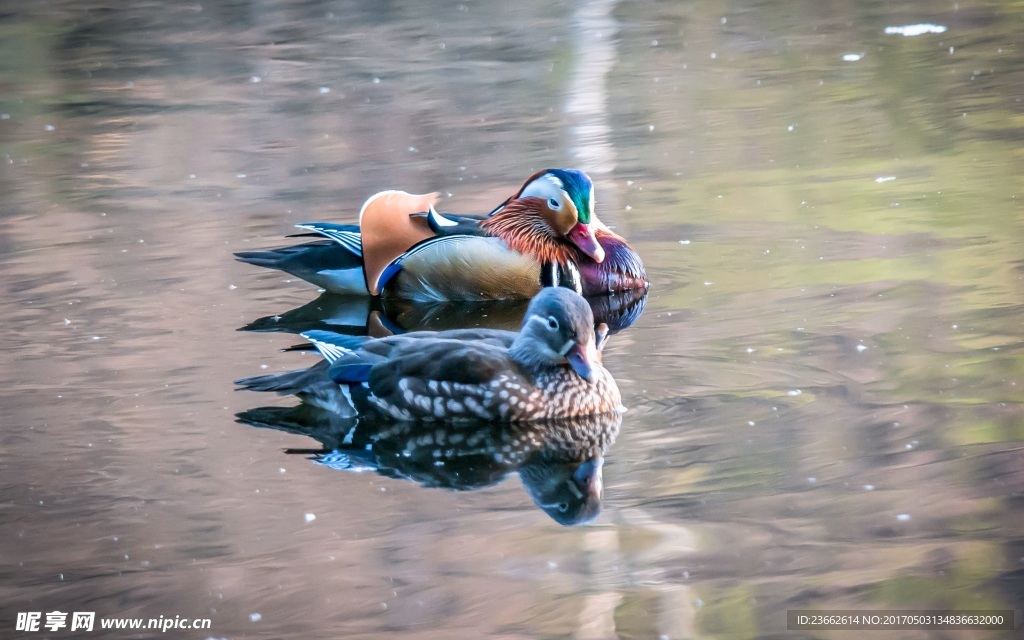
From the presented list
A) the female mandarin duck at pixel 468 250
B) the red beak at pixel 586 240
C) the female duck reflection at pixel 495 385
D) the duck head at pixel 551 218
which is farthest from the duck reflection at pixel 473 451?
the duck head at pixel 551 218

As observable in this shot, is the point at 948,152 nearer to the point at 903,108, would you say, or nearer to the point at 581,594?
the point at 903,108

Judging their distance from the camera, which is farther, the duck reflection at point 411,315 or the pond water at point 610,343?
the duck reflection at point 411,315

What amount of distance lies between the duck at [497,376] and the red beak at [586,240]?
6.85 feet

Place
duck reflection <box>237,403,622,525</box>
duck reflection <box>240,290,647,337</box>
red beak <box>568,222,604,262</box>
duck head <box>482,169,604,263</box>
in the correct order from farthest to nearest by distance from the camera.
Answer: duck head <box>482,169,604,263</box>, red beak <box>568,222,604,262</box>, duck reflection <box>240,290,647,337</box>, duck reflection <box>237,403,622,525</box>

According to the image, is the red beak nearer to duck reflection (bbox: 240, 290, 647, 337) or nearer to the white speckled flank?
duck reflection (bbox: 240, 290, 647, 337)

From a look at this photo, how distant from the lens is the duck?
20.5ft

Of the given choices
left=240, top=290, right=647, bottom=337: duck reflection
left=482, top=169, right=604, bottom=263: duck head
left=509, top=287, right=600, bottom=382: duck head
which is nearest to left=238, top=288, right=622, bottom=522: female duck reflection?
left=509, top=287, right=600, bottom=382: duck head

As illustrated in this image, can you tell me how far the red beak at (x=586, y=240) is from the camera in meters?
8.46

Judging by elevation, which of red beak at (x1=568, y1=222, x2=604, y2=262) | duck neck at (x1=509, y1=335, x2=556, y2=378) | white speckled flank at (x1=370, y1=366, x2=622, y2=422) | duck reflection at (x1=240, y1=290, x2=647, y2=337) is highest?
duck neck at (x1=509, y1=335, x2=556, y2=378)

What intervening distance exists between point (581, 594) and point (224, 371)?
290 cm

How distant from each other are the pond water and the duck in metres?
0.32

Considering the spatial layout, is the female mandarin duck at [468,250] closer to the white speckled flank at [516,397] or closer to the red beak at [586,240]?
the red beak at [586,240]

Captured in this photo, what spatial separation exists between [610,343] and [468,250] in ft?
4.78

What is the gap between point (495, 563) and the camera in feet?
16.5
